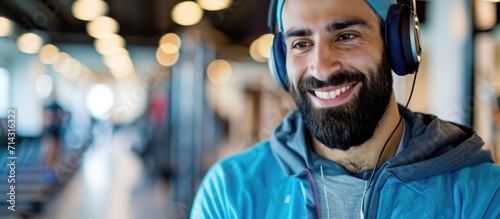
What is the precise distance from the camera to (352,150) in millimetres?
1361

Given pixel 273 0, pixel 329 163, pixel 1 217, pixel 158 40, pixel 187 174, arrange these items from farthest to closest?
1. pixel 158 40
2. pixel 187 174
3. pixel 1 217
4. pixel 273 0
5. pixel 329 163

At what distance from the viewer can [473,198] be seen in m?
1.19

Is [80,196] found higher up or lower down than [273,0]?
lower down

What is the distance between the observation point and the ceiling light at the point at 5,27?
3734 mm

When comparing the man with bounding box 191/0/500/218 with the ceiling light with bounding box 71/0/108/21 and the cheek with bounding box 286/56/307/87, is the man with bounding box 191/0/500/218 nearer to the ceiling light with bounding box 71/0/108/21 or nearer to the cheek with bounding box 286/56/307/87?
the cheek with bounding box 286/56/307/87

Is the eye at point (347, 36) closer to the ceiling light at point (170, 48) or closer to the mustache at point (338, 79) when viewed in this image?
the mustache at point (338, 79)

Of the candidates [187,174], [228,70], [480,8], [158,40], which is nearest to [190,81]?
[187,174]

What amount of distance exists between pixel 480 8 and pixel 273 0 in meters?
3.89

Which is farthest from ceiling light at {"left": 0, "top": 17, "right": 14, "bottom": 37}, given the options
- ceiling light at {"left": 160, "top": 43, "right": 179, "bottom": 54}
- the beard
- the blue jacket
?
ceiling light at {"left": 160, "top": 43, "right": 179, "bottom": 54}

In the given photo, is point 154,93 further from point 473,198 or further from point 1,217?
point 473,198

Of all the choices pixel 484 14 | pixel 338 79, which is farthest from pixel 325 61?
pixel 484 14

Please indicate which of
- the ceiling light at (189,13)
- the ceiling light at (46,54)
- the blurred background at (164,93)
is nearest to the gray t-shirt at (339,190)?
the blurred background at (164,93)

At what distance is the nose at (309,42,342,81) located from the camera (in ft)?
4.19

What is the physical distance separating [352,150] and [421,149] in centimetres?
17
